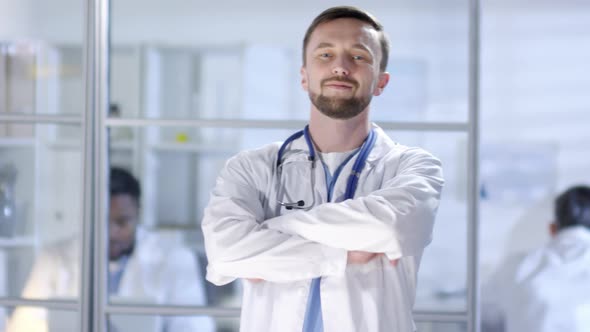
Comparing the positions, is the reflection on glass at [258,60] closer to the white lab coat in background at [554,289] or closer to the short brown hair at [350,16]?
the short brown hair at [350,16]

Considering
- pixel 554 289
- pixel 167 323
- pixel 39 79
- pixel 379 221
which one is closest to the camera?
pixel 379 221

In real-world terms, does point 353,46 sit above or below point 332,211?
above

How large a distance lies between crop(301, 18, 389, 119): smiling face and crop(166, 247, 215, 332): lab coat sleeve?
1.21 m

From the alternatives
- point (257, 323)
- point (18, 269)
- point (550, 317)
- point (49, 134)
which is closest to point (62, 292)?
point (18, 269)

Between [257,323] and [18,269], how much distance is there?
1.42 m

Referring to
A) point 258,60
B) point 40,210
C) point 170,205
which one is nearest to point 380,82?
point 258,60

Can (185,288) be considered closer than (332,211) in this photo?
No

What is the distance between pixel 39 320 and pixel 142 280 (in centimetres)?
44

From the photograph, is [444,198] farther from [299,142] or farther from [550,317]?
[550,317]

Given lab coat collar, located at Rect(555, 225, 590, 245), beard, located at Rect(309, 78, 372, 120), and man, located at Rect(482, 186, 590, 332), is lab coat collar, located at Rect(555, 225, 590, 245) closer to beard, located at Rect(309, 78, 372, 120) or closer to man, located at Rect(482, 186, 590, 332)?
man, located at Rect(482, 186, 590, 332)

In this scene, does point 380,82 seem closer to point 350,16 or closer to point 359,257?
point 350,16

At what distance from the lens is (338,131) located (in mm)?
1921

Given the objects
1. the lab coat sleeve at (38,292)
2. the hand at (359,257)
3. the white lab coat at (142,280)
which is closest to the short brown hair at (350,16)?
the hand at (359,257)

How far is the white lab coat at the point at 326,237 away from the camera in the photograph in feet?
5.71
